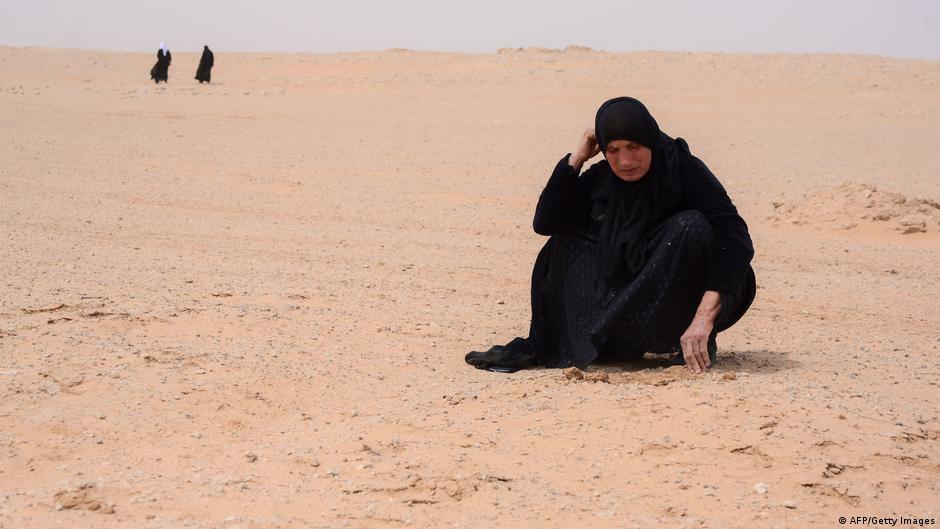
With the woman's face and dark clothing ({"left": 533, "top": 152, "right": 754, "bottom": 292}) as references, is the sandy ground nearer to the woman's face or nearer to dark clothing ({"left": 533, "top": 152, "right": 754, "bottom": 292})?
dark clothing ({"left": 533, "top": 152, "right": 754, "bottom": 292})

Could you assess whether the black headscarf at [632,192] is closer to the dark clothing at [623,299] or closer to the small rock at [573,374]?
the dark clothing at [623,299]

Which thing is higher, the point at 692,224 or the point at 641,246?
the point at 692,224

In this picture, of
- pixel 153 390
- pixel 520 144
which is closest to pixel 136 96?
pixel 520 144

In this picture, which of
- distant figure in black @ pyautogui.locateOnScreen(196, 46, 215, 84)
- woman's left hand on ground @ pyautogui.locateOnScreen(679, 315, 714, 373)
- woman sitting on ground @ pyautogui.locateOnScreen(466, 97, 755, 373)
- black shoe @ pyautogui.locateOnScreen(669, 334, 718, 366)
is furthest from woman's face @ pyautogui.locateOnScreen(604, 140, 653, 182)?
distant figure in black @ pyautogui.locateOnScreen(196, 46, 215, 84)

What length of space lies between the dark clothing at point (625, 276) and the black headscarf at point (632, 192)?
0.02m

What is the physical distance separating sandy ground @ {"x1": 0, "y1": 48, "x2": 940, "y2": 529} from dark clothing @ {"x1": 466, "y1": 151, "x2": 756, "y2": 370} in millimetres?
196

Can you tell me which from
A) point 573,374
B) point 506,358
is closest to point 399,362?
point 506,358

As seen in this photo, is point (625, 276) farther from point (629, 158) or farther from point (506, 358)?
point (506, 358)

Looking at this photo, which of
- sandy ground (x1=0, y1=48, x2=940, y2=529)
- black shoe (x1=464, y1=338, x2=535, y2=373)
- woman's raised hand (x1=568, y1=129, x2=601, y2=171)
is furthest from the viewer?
black shoe (x1=464, y1=338, x2=535, y2=373)

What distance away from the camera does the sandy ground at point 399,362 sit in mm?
3459

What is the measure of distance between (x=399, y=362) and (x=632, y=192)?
1411 millimetres

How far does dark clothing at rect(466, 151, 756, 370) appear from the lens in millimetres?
4469

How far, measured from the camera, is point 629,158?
14.8 ft

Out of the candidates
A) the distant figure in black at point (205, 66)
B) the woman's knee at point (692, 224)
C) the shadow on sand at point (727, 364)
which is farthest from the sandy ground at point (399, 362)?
the distant figure in black at point (205, 66)
